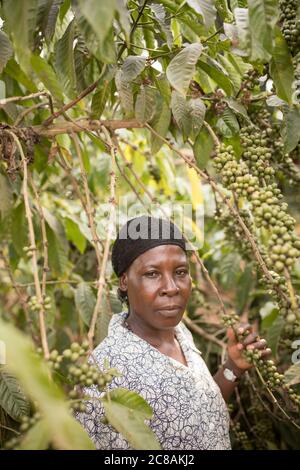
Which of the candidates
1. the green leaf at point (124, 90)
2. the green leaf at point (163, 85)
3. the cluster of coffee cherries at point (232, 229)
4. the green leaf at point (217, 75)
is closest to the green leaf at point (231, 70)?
the green leaf at point (217, 75)

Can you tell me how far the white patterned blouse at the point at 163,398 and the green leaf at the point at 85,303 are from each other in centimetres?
38

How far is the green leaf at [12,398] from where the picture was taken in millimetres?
1302

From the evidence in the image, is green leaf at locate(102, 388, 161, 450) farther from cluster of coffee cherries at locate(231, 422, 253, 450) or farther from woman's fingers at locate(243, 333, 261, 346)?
cluster of coffee cherries at locate(231, 422, 253, 450)

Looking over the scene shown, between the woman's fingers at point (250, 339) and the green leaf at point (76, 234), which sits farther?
the green leaf at point (76, 234)

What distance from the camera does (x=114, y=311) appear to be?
2006 millimetres

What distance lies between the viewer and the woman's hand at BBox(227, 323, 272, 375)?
5.02 feet

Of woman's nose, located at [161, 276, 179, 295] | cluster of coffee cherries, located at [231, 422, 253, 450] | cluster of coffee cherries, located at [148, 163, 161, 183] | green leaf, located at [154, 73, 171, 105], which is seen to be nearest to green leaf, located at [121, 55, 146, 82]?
green leaf, located at [154, 73, 171, 105]

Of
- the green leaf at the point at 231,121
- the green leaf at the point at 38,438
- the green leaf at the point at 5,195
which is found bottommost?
the green leaf at the point at 38,438

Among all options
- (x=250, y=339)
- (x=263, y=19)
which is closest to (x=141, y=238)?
(x=250, y=339)

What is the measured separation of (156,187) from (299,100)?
138 centimetres

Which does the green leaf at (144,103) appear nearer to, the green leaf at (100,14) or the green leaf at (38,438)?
the green leaf at (100,14)
